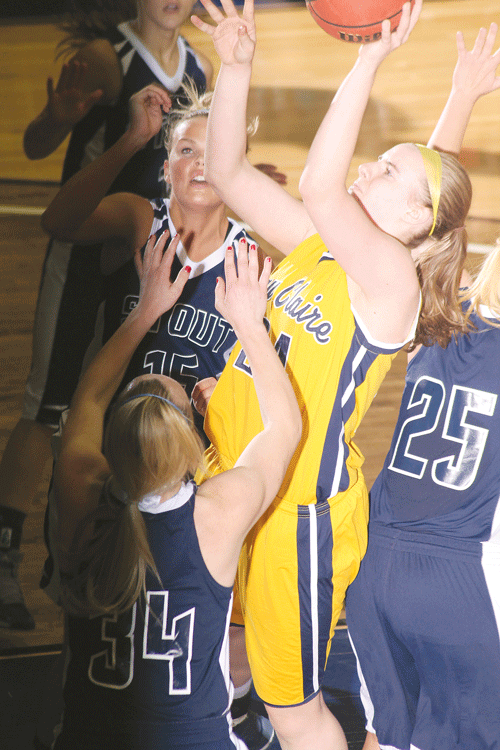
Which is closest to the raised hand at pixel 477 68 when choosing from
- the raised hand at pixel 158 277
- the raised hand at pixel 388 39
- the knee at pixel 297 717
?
the raised hand at pixel 388 39

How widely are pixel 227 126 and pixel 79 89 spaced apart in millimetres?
682

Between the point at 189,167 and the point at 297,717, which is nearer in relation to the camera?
the point at 297,717

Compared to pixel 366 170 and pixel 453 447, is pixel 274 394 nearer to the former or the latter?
pixel 453 447

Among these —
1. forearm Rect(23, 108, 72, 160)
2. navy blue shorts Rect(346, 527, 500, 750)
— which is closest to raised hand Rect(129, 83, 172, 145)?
forearm Rect(23, 108, 72, 160)

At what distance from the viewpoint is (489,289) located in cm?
177

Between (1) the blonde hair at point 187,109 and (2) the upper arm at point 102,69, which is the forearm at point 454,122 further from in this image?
(2) the upper arm at point 102,69

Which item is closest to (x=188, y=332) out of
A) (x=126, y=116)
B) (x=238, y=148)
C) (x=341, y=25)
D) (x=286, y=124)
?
(x=238, y=148)

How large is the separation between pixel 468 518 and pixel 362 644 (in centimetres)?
42

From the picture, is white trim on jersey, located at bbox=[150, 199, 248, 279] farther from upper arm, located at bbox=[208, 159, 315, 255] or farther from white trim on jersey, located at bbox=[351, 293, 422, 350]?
white trim on jersey, located at bbox=[351, 293, 422, 350]

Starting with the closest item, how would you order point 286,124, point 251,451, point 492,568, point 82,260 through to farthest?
point 251,451 < point 492,568 < point 82,260 < point 286,124

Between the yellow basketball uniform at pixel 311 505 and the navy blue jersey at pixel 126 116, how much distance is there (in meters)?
0.66

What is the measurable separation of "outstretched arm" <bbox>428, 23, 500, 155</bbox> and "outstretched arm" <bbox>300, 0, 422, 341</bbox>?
0.45 m

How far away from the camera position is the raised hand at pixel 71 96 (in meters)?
2.14

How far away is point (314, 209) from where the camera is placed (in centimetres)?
152
